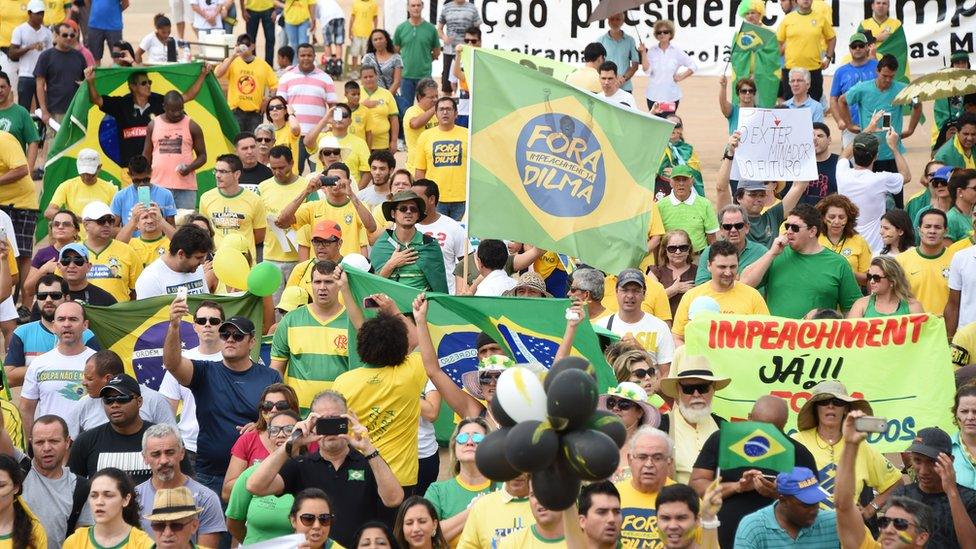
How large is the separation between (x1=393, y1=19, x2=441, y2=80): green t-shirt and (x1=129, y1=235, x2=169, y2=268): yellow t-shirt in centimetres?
817

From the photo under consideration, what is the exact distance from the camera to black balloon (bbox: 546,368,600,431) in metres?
5.42

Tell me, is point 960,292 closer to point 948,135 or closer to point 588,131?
point 588,131

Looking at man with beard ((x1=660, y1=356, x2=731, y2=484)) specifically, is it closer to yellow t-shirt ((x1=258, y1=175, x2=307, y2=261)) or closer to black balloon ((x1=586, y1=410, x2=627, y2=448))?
black balloon ((x1=586, y1=410, x2=627, y2=448))

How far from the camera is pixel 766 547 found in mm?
7672

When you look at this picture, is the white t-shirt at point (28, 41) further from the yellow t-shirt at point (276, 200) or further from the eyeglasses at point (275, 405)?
the eyeglasses at point (275, 405)

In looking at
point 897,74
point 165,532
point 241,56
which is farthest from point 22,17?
point 165,532

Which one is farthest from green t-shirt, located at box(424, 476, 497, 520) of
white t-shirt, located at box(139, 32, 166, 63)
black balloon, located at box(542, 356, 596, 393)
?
white t-shirt, located at box(139, 32, 166, 63)

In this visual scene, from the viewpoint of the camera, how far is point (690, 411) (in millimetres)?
8859

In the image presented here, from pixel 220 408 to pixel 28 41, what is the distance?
11568 mm

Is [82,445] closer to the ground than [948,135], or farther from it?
closer to the ground

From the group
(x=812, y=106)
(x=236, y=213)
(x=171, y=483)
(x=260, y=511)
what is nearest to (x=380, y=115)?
(x=236, y=213)

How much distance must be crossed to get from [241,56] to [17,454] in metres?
11.0

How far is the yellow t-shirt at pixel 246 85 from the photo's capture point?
1927 centimetres

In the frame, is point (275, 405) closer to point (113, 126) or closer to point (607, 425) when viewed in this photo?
point (607, 425)
